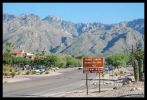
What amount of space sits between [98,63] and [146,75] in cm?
1771

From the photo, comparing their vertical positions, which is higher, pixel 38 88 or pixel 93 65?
pixel 93 65

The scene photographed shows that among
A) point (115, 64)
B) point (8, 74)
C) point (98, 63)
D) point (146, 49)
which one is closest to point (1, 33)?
point (146, 49)

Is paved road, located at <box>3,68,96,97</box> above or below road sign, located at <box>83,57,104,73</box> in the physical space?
below

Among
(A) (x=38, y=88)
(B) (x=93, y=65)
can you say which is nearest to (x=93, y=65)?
(B) (x=93, y=65)

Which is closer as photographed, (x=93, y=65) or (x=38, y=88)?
(x=93, y=65)

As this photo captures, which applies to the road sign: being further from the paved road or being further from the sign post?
the paved road

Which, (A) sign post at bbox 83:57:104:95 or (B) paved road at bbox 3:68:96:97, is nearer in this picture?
(A) sign post at bbox 83:57:104:95

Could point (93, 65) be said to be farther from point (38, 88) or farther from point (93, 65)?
point (38, 88)

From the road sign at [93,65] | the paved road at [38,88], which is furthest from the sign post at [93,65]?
the paved road at [38,88]

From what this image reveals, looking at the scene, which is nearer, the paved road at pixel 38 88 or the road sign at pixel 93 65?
the road sign at pixel 93 65

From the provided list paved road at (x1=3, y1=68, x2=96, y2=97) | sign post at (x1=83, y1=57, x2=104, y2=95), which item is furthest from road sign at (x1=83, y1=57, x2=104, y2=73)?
paved road at (x1=3, y1=68, x2=96, y2=97)

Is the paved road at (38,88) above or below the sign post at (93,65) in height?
below

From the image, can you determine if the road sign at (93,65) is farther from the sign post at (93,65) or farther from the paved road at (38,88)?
the paved road at (38,88)

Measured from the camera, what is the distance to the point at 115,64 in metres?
110
